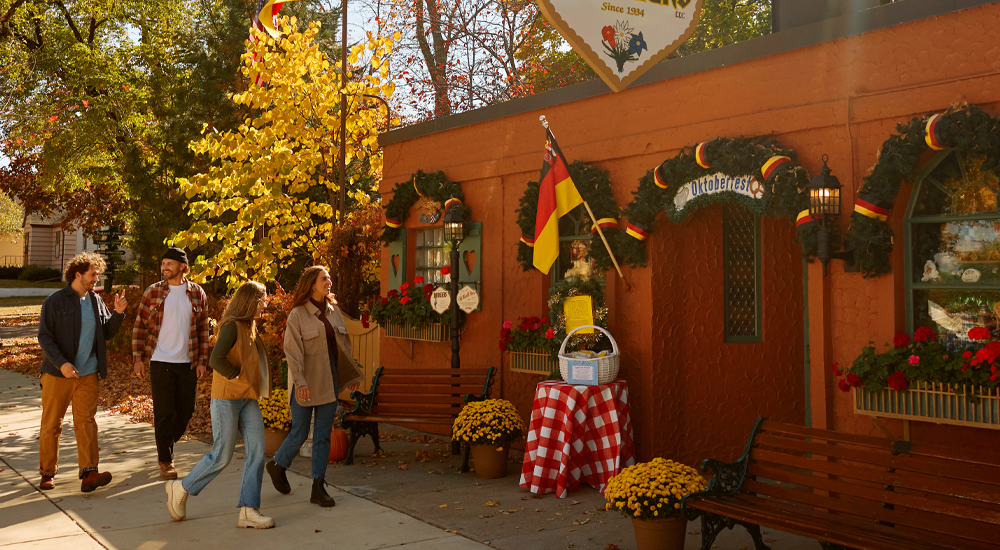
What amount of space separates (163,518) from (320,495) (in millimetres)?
1111

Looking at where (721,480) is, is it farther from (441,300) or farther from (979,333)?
(441,300)

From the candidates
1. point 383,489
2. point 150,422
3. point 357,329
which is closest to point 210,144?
point 357,329

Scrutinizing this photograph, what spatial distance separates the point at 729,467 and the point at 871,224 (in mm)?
2143

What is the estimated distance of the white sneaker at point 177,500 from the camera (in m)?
5.71

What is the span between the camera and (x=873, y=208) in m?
5.72

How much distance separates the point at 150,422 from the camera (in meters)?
10.6

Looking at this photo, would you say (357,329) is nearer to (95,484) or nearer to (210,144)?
(210,144)

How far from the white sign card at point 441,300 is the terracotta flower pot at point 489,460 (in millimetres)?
2498

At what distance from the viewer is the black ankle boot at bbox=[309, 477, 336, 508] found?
6234mm

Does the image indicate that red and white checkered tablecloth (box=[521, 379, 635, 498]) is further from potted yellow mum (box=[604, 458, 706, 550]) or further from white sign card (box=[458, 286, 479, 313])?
white sign card (box=[458, 286, 479, 313])

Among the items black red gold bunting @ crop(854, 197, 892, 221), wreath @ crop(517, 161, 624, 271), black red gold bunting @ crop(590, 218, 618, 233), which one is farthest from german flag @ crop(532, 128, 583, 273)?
black red gold bunting @ crop(854, 197, 892, 221)

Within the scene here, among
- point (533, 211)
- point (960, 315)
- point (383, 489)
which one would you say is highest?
point (533, 211)

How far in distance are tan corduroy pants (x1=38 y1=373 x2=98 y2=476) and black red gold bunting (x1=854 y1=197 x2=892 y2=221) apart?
6.08m

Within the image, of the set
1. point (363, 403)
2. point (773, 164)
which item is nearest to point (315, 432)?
point (363, 403)
